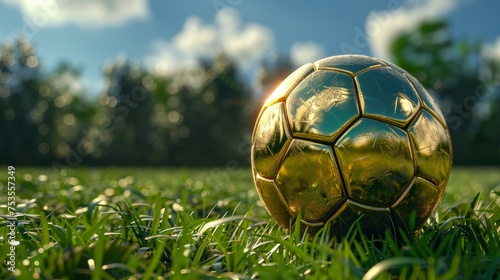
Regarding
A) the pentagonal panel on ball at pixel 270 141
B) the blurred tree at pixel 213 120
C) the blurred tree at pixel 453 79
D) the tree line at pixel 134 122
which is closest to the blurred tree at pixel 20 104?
the tree line at pixel 134 122

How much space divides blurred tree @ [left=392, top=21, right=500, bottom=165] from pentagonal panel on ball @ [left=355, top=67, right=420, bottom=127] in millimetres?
28353

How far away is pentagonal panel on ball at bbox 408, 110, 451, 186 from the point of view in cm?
253

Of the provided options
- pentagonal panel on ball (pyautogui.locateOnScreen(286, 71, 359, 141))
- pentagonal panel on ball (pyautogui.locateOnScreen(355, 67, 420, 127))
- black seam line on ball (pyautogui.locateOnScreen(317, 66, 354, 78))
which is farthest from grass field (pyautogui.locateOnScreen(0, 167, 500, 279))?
black seam line on ball (pyautogui.locateOnScreen(317, 66, 354, 78))

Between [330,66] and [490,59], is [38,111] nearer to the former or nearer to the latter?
[330,66]

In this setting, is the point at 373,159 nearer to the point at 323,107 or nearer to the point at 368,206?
the point at 368,206

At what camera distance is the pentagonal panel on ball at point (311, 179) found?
2.46 m

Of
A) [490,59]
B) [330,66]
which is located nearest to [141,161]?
[330,66]

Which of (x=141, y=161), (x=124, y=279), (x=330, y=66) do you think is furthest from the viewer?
(x=141, y=161)

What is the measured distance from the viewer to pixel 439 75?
48125 millimetres

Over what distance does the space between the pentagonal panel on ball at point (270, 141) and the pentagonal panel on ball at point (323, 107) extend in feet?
0.22

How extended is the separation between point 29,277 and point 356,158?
1.54 m

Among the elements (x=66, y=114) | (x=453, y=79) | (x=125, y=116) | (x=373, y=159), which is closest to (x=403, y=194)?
(x=373, y=159)

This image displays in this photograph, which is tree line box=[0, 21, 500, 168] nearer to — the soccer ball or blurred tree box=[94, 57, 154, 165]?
blurred tree box=[94, 57, 154, 165]

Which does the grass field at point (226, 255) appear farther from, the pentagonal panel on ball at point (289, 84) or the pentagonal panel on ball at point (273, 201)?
the pentagonal panel on ball at point (289, 84)
